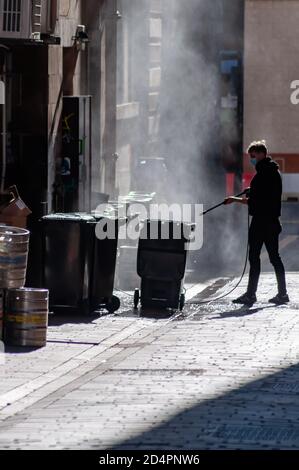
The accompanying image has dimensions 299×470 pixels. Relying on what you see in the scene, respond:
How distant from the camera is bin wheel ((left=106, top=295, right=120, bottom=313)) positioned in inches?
598

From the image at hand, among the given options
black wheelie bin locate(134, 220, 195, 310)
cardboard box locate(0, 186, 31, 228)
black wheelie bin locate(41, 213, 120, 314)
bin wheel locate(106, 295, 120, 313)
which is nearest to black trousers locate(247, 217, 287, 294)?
black wheelie bin locate(134, 220, 195, 310)

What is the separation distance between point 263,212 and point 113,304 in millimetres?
1916

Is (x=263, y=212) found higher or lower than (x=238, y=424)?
higher

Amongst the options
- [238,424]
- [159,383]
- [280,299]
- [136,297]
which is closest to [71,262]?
[136,297]

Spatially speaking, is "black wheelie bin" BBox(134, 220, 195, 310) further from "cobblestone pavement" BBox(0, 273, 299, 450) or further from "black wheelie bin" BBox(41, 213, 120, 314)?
"black wheelie bin" BBox(41, 213, 120, 314)

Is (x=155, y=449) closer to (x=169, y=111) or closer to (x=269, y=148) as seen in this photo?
(x=269, y=148)

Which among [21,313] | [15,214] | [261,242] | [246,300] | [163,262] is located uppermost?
[15,214]

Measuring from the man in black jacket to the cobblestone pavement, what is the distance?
0.32 meters

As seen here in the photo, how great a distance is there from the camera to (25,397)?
10805 millimetres

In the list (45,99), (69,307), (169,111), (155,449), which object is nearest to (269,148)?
(45,99)

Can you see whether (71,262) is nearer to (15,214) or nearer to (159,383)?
(15,214)

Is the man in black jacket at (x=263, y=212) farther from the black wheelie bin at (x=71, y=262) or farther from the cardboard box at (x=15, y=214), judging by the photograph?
the cardboard box at (x=15, y=214)

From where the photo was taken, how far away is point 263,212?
15.8 metres

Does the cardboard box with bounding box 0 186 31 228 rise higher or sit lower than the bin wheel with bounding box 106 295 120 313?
higher
